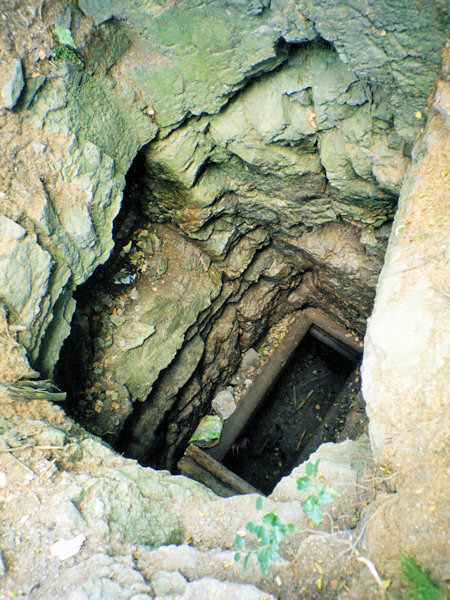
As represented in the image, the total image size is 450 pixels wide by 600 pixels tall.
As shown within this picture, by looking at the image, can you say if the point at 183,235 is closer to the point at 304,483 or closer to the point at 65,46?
the point at 65,46

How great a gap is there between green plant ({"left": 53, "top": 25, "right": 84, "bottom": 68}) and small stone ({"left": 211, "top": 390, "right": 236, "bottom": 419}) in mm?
3887

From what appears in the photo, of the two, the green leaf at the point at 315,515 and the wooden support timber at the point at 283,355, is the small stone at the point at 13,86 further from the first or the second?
the wooden support timber at the point at 283,355

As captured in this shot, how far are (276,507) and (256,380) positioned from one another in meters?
2.81

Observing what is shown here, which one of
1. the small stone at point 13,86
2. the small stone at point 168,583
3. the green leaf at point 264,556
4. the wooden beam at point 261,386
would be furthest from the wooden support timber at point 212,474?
the small stone at point 13,86

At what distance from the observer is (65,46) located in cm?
221

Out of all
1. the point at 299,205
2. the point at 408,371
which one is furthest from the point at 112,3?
the point at 408,371

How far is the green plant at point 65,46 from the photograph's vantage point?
7.11 feet

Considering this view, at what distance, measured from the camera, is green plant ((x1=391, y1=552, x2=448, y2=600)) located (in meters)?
1.25

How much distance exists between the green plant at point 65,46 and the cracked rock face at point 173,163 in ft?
0.14

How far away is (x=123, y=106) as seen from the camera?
8.53ft

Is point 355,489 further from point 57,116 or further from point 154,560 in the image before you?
point 57,116

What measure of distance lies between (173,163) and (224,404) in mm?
3100

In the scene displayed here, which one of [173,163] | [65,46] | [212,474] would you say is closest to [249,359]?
[212,474]

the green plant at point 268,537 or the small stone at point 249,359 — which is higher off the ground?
the small stone at point 249,359
